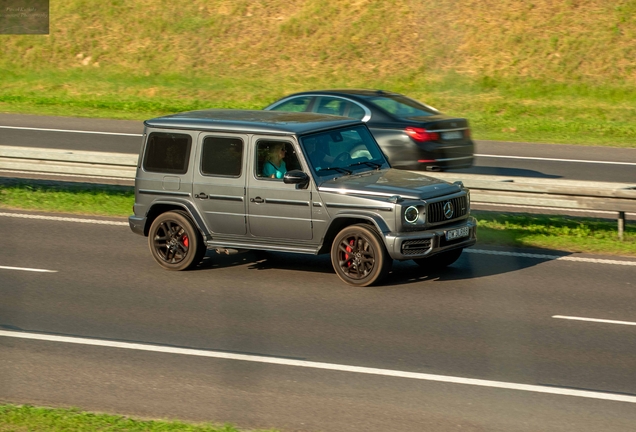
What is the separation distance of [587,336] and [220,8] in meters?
27.5

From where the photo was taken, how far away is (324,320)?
30.8 feet

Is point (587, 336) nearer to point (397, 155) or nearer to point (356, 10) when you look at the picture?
point (397, 155)

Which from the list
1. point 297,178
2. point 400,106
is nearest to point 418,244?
point 297,178

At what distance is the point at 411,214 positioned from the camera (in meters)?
10.3

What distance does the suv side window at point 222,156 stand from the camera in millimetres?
11047

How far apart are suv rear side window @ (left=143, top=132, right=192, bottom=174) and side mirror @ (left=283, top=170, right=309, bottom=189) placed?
1.37 metres

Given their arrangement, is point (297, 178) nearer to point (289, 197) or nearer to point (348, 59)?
point (289, 197)

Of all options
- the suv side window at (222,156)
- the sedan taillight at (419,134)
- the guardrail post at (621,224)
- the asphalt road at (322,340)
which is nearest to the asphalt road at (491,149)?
the sedan taillight at (419,134)

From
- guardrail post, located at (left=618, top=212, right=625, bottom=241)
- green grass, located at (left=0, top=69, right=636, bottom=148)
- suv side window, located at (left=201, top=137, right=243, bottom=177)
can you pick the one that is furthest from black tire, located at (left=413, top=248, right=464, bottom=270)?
green grass, located at (left=0, top=69, right=636, bottom=148)

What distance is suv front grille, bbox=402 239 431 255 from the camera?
10.2 meters

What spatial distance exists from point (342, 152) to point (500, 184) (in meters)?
3.34

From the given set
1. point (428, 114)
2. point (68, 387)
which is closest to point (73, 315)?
point (68, 387)

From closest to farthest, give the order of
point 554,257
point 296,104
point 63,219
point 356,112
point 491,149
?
point 554,257 → point 63,219 → point 356,112 → point 296,104 → point 491,149

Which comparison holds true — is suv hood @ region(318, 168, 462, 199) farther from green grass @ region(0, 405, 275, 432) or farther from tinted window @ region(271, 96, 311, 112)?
tinted window @ region(271, 96, 311, 112)
